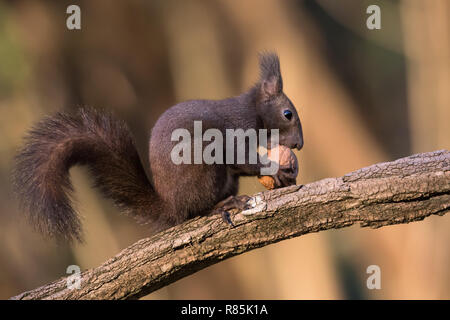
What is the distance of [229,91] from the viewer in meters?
6.50

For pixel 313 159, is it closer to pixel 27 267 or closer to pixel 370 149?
pixel 370 149

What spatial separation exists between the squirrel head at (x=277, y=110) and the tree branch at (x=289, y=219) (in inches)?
26.7

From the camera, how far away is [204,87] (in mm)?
6480

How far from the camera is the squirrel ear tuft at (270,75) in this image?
3.51 metres

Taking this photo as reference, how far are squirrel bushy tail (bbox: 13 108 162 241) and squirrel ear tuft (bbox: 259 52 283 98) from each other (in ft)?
3.14

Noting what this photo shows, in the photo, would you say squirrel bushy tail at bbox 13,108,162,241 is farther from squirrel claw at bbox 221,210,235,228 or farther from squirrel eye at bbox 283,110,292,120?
Result: squirrel eye at bbox 283,110,292,120

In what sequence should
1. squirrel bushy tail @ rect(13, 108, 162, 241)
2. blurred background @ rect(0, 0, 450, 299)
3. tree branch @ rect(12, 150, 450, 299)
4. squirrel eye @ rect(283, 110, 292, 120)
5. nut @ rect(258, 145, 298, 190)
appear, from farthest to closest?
blurred background @ rect(0, 0, 450, 299), squirrel eye @ rect(283, 110, 292, 120), nut @ rect(258, 145, 298, 190), squirrel bushy tail @ rect(13, 108, 162, 241), tree branch @ rect(12, 150, 450, 299)

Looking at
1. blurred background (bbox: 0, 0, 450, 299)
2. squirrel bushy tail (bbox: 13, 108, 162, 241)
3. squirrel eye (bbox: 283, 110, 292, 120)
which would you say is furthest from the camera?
blurred background (bbox: 0, 0, 450, 299)

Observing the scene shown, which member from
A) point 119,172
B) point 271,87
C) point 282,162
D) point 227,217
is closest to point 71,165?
point 119,172

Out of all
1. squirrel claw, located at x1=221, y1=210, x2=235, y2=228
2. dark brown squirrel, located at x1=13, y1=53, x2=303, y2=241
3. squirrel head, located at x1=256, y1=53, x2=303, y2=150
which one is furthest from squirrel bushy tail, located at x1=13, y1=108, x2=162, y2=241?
squirrel head, located at x1=256, y1=53, x2=303, y2=150

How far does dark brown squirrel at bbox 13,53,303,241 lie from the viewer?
9.46 ft

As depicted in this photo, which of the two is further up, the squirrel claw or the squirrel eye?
the squirrel eye

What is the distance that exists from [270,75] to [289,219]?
1156 millimetres

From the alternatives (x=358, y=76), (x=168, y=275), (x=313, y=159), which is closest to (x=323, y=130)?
(x=313, y=159)
